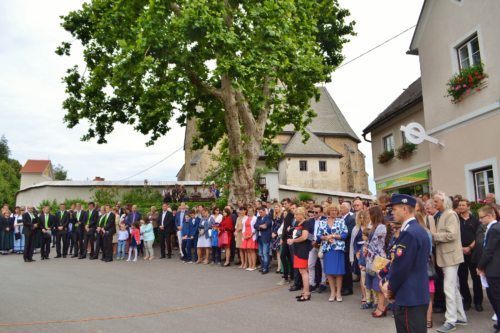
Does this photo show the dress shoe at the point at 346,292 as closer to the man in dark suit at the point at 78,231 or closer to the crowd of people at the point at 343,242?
the crowd of people at the point at 343,242

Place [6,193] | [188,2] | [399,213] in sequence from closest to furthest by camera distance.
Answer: [399,213] → [188,2] → [6,193]

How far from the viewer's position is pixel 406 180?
20.1m

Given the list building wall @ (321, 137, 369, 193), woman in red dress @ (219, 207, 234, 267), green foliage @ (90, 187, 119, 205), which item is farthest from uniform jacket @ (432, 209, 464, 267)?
building wall @ (321, 137, 369, 193)

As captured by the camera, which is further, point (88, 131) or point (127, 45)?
point (88, 131)

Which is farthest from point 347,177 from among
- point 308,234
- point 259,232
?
point 308,234

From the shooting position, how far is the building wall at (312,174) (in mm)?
49094

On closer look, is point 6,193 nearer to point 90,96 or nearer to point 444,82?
point 90,96

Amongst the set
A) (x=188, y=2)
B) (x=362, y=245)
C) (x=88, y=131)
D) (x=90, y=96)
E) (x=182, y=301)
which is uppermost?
(x=188, y=2)

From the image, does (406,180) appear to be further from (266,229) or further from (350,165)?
(350,165)

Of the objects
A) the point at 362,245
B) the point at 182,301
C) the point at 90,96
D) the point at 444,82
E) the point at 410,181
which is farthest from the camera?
the point at 410,181

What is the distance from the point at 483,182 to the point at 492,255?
28.2ft

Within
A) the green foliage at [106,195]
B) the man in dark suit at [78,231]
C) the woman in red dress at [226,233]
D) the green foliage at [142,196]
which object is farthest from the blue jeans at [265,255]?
the green foliage at [106,195]

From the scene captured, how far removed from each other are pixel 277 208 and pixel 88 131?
1077 centimetres

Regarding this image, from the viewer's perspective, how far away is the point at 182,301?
30.2 feet
